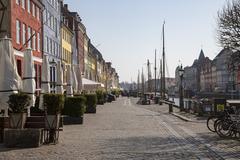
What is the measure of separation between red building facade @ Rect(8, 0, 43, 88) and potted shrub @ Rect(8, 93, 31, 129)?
786 inches

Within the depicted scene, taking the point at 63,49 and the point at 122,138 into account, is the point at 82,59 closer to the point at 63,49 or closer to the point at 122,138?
the point at 63,49

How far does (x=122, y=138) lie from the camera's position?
1659 cm

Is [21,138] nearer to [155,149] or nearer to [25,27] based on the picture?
[155,149]

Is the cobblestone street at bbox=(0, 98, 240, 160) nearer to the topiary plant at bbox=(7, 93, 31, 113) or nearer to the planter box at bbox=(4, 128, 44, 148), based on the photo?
the planter box at bbox=(4, 128, 44, 148)

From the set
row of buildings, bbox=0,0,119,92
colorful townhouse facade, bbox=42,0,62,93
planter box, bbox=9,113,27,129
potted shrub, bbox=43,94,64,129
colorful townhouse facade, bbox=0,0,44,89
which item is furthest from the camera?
colorful townhouse facade, bbox=42,0,62,93

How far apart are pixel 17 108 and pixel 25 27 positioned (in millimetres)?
27782

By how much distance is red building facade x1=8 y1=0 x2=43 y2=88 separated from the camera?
1433 inches

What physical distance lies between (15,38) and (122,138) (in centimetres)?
2182

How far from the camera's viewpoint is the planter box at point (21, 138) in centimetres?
1354

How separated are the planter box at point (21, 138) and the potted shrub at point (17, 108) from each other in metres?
0.52

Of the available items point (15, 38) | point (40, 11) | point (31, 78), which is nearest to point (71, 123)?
point (31, 78)

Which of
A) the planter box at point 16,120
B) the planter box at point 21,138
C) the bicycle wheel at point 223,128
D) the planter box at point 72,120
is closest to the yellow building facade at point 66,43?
the planter box at point 72,120

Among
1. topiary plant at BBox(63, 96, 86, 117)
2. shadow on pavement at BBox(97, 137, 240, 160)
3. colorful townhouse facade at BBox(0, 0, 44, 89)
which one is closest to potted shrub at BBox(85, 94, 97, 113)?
colorful townhouse facade at BBox(0, 0, 44, 89)

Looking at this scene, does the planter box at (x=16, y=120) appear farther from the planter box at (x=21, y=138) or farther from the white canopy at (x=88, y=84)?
the white canopy at (x=88, y=84)
